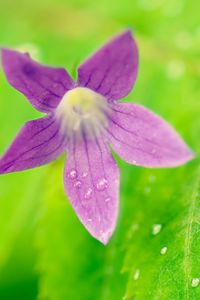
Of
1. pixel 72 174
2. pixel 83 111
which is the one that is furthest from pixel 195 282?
pixel 83 111

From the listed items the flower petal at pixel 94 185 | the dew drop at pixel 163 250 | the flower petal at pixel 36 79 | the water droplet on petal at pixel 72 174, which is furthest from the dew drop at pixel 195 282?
the flower petal at pixel 36 79

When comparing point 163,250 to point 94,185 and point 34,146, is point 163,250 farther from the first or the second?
point 34,146

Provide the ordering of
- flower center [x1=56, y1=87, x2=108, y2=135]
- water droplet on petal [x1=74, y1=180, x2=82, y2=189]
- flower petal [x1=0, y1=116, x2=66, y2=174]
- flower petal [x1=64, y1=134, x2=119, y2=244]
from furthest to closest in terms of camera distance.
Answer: flower center [x1=56, y1=87, x2=108, y2=135] → water droplet on petal [x1=74, y1=180, x2=82, y2=189] → flower petal [x1=64, y1=134, x2=119, y2=244] → flower petal [x1=0, y1=116, x2=66, y2=174]

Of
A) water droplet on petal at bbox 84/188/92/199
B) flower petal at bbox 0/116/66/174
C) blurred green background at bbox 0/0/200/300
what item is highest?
flower petal at bbox 0/116/66/174

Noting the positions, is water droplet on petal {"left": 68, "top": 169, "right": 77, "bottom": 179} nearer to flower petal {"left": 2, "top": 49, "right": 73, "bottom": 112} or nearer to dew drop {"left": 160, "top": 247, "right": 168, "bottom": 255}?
flower petal {"left": 2, "top": 49, "right": 73, "bottom": 112}

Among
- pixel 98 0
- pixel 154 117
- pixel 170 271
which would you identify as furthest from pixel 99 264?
pixel 98 0

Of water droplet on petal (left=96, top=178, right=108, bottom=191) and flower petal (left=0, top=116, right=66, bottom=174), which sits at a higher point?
flower petal (left=0, top=116, right=66, bottom=174)

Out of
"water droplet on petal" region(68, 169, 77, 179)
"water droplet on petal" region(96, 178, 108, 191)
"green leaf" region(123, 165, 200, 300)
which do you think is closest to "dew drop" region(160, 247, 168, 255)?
Answer: "green leaf" region(123, 165, 200, 300)
